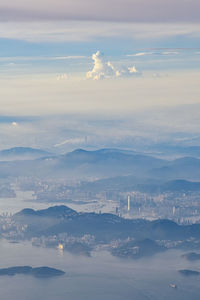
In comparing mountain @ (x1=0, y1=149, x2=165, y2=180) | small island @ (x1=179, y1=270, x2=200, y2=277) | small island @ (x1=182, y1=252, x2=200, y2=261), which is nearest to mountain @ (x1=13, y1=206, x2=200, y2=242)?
small island @ (x1=182, y1=252, x2=200, y2=261)

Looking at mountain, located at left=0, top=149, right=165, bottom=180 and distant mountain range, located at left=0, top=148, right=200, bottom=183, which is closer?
distant mountain range, located at left=0, top=148, right=200, bottom=183

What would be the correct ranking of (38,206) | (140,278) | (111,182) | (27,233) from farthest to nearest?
(111,182) < (38,206) < (27,233) < (140,278)

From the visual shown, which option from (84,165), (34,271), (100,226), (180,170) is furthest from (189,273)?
(84,165)

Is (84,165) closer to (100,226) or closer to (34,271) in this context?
(100,226)

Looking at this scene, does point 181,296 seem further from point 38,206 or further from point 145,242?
point 38,206

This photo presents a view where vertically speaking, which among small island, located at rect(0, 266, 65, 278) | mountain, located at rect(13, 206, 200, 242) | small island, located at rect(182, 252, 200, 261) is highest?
mountain, located at rect(13, 206, 200, 242)

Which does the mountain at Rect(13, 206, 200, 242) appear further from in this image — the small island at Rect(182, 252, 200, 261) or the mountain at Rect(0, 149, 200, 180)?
the mountain at Rect(0, 149, 200, 180)

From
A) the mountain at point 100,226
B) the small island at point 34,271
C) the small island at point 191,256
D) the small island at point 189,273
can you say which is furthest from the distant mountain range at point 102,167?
the small island at point 34,271

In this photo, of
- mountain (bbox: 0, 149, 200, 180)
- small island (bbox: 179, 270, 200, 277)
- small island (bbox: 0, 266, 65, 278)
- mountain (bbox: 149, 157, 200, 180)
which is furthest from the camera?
mountain (bbox: 0, 149, 200, 180)

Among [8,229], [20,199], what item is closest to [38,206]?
[20,199]
